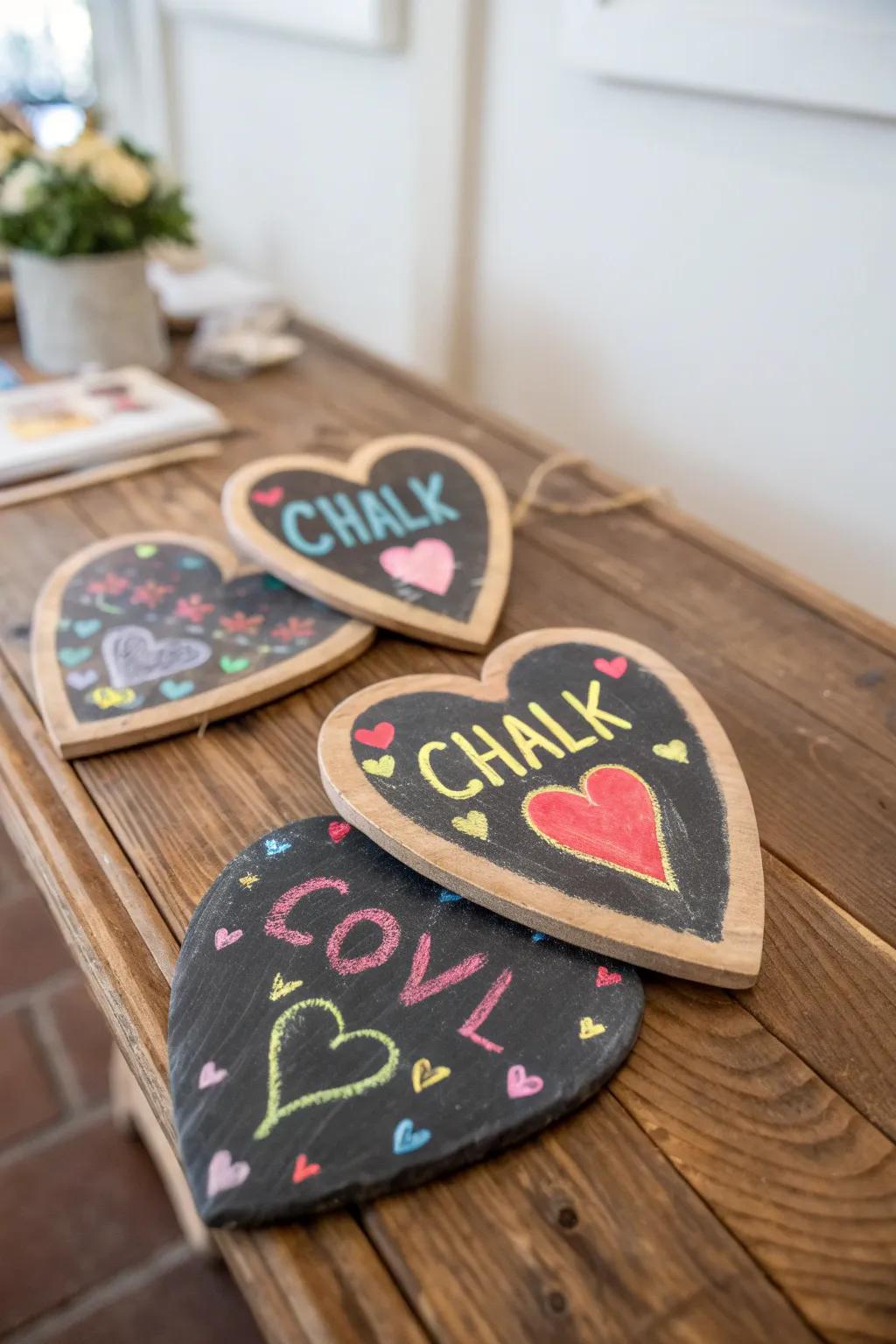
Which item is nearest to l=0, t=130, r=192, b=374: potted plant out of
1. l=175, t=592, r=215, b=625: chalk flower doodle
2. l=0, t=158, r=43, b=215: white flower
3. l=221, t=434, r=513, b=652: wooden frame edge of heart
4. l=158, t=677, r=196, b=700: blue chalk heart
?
l=0, t=158, r=43, b=215: white flower

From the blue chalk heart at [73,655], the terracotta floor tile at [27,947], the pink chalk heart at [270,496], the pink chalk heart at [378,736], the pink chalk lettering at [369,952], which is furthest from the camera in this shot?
the terracotta floor tile at [27,947]

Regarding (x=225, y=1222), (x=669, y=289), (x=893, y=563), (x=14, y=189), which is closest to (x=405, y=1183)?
(x=225, y=1222)

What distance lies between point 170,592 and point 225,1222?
481 mm

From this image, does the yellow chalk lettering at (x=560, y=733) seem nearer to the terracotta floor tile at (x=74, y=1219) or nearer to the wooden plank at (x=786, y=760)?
the wooden plank at (x=786, y=760)

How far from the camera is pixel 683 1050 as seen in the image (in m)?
0.49

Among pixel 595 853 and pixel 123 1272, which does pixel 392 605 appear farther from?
pixel 123 1272

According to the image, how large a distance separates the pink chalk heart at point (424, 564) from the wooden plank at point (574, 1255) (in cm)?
44

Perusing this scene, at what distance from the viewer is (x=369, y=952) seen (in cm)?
51

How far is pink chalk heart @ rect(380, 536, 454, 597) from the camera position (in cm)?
79

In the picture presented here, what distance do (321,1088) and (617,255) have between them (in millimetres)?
1027

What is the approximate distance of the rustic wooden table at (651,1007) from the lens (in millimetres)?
401

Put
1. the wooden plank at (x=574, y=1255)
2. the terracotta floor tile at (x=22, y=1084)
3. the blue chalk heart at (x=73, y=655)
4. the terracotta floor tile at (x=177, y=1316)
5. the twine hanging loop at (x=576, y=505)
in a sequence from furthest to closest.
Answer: the terracotta floor tile at (x=22, y=1084), the terracotta floor tile at (x=177, y=1316), the twine hanging loop at (x=576, y=505), the blue chalk heart at (x=73, y=655), the wooden plank at (x=574, y=1255)

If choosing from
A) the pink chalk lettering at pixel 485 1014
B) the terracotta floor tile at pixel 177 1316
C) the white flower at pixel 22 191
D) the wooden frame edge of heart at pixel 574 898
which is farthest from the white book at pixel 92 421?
the terracotta floor tile at pixel 177 1316

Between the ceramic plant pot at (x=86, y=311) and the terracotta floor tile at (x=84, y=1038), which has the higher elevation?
the ceramic plant pot at (x=86, y=311)
